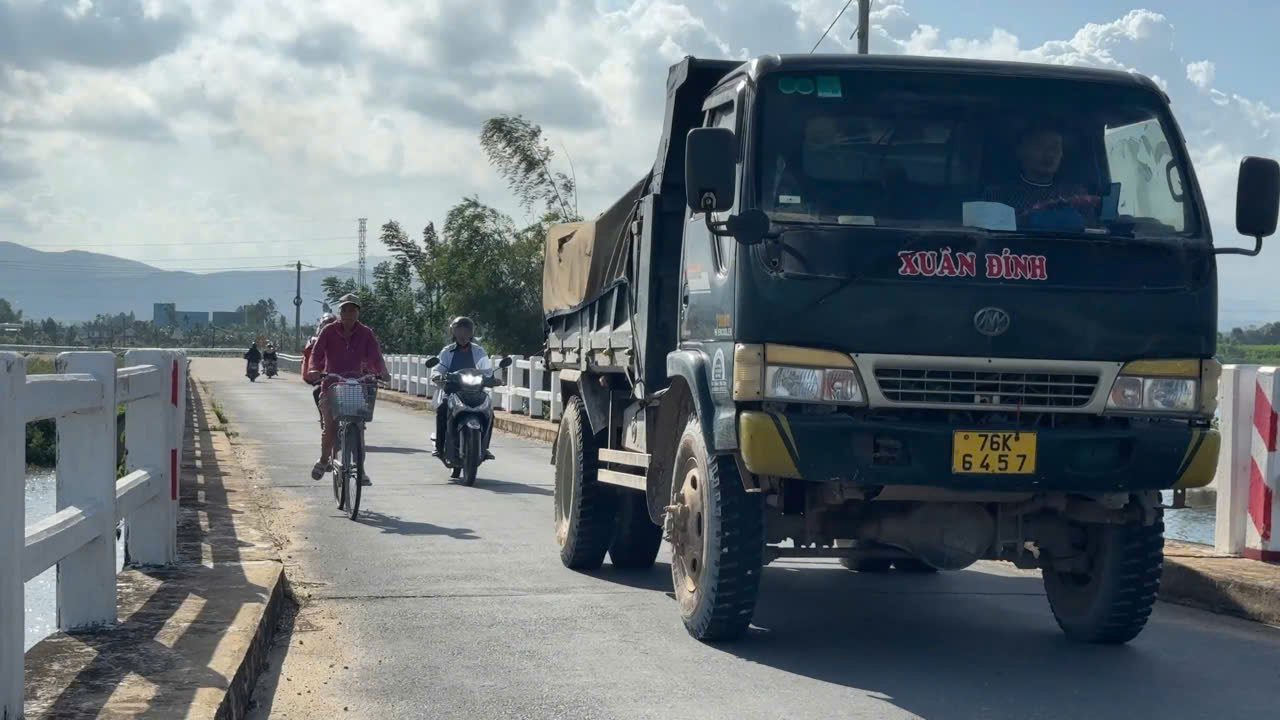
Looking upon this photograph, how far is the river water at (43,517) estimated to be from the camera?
837cm

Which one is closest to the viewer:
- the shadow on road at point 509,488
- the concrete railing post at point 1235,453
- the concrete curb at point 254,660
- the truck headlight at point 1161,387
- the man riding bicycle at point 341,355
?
the concrete curb at point 254,660

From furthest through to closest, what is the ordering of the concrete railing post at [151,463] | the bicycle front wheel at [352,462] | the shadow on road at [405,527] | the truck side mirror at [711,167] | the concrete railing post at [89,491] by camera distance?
the bicycle front wheel at [352,462]
the shadow on road at [405,527]
the concrete railing post at [151,463]
the truck side mirror at [711,167]
the concrete railing post at [89,491]

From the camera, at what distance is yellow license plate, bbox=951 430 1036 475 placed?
238 inches

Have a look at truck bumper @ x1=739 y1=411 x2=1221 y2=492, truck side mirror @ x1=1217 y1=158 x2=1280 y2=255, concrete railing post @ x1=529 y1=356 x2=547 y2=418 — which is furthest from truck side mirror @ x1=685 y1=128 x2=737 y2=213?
concrete railing post @ x1=529 y1=356 x2=547 y2=418

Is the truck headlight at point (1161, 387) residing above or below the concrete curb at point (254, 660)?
above

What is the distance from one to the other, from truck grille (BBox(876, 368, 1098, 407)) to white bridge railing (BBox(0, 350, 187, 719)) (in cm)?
306

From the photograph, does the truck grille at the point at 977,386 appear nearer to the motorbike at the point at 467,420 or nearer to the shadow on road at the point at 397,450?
the motorbike at the point at 467,420

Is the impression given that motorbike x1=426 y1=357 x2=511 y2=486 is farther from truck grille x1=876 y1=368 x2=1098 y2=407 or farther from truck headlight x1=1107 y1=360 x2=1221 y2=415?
truck headlight x1=1107 y1=360 x2=1221 y2=415

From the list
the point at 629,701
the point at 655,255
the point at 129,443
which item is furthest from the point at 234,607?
the point at 655,255

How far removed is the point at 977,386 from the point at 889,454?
18.1 inches

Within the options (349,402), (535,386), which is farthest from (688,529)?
(535,386)

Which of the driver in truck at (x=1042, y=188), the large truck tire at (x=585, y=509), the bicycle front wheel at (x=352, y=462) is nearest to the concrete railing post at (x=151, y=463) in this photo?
the large truck tire at (x=585, y=509)

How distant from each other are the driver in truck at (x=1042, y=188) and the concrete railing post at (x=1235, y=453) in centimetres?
251

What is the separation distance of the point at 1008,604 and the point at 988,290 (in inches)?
103
